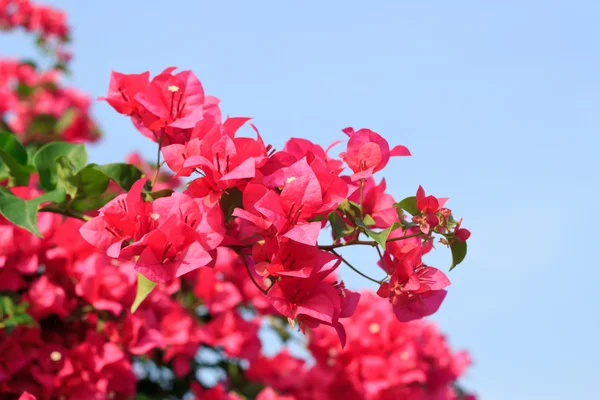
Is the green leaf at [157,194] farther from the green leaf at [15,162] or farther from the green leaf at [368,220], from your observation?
the green leaf at [15,162]

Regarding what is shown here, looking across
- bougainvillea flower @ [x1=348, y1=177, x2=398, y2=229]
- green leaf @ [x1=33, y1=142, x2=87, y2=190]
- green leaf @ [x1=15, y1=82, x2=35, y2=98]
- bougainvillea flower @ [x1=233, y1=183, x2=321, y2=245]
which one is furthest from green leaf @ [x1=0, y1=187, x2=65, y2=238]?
green leaf @ [x1=15, y1=82, x2=35, y2=98]

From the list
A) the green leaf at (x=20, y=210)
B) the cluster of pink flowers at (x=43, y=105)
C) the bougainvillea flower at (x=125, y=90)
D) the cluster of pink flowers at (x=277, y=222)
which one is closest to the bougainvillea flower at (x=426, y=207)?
the cluster of pink flowers at (x=277, y=222)

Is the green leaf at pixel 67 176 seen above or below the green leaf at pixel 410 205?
below

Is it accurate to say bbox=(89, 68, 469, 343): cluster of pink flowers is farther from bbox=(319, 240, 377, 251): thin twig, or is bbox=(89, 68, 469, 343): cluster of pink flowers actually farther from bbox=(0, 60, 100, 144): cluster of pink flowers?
bbox=(0, 60, 100, 144): cluster of pink flowers

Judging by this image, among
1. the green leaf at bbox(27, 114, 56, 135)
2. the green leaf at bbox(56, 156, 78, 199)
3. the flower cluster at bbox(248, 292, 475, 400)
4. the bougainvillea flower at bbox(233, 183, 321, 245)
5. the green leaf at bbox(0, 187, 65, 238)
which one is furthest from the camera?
the green leaf at bbox(27, 114, 56, 135)

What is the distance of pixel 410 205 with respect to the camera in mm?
1150

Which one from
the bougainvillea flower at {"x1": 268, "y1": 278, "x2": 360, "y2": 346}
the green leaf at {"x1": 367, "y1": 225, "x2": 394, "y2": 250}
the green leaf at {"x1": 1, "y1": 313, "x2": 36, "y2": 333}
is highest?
the green leaf at {"x1": 367, "y1": 225, "x2": 394, "y2": 250}

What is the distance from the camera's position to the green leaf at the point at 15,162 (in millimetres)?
1610

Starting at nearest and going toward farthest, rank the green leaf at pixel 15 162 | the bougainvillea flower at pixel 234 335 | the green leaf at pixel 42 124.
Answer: the green leaf at pixel 15 162, the bougainvillea flower at pixel 234 335, the green leaf at pixel 42 124

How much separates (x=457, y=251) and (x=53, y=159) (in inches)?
38.0

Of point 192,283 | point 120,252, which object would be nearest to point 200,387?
point 192,283

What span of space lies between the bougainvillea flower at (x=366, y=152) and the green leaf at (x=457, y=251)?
0.18 metres

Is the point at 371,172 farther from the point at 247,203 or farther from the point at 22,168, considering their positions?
the point at 22,168

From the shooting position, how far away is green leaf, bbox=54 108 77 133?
441cm
